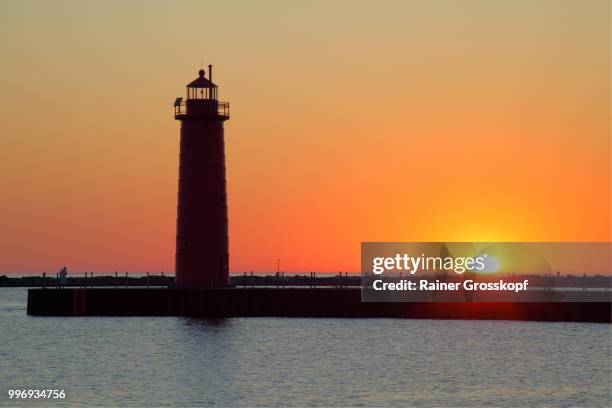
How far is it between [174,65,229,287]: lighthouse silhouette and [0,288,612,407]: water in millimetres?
4615

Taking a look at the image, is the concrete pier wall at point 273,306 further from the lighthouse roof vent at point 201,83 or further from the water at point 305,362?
the lighthouse roof vent at point 201,83

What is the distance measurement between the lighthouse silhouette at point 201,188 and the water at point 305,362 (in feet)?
15.1

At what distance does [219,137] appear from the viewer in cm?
7712

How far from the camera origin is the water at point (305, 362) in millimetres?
50069

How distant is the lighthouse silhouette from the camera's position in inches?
3012

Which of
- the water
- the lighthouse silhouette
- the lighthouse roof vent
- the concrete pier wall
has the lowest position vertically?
the water

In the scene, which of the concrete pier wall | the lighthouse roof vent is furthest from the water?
the lighthouse roof vent

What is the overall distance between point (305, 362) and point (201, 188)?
1915cm

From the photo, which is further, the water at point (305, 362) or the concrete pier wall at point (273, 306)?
the concrete pier wall at point (273, 306)

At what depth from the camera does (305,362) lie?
61.0 metres

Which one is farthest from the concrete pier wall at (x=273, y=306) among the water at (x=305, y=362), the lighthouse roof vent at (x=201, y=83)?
the lighthouse roof vent at (x=201, y=83)

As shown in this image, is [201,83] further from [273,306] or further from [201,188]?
[273,306]

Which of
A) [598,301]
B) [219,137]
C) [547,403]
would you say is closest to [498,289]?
[598,301]

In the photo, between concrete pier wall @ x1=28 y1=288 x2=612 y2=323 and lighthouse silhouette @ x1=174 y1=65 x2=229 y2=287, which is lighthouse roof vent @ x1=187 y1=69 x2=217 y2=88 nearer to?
lighthouse silhouette @ x1=174 y1=65 x2=229 y2=287
